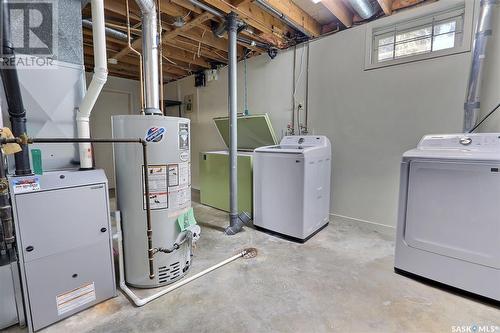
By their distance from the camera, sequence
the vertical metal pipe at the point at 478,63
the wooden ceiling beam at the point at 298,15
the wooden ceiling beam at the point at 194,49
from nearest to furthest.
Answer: the vertical metal pipe at the point at 478,63 → the wooden ceiling beam at the point at 298,15 → the wooden ceiling beam at the point at 194,49

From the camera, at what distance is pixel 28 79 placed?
1.47 m

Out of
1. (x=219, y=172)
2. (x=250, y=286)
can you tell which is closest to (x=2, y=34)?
(x=250, y=286)

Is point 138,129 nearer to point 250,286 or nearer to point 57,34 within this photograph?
point 57,34

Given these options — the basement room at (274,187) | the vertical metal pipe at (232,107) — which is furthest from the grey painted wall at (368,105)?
the vertical metal pipe at (232,107)

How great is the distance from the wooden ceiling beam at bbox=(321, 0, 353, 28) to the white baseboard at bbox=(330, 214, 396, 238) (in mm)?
2500

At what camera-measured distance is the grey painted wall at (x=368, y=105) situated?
7.70ft

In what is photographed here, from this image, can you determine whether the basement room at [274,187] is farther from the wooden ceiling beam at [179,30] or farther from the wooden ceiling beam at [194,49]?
the wooden ceiling beam at [194,49]

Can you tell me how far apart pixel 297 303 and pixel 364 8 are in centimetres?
302

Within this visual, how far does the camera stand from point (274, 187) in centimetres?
271

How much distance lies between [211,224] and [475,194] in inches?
108

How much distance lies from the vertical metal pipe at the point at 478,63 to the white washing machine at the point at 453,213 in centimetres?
41

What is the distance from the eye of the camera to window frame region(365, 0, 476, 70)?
2.20 metres

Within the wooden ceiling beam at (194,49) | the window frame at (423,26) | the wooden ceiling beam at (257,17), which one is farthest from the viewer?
the wooden ceiling beam at (194,49)

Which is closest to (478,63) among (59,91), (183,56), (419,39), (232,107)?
(419,39)
